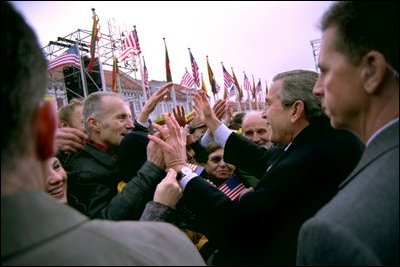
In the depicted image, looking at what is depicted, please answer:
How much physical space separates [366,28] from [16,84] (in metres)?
1.11

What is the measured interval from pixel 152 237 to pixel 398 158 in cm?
81

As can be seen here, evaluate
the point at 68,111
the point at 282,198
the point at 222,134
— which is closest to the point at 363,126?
the point at 282,198

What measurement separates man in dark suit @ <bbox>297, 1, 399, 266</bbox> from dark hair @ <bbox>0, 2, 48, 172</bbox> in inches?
34.3

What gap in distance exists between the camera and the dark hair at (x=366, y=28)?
1.20m

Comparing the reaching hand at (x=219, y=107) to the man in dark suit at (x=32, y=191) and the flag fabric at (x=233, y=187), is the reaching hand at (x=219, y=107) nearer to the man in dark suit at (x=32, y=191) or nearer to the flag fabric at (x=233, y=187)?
the flag fabric at (x=233, y=187)

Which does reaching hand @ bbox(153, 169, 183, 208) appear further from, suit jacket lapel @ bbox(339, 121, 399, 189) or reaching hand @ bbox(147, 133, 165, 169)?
suit jacket lapel @ bbox(339, 121, 399, 189)

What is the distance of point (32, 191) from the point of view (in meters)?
0.86

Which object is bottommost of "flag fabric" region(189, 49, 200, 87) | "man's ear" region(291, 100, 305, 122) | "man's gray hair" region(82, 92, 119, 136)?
"flag fabric" region(189, 49, 200, 87)

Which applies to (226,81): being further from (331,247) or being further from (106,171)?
(331,247)

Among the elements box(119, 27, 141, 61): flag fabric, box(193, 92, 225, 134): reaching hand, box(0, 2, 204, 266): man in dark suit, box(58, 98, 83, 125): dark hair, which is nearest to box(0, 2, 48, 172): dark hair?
box(0, 2, 204, 266): man in dark suit

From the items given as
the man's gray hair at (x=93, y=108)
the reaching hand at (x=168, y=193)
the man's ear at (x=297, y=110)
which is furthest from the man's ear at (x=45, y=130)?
the man's gray hair at (x=93, y=108)

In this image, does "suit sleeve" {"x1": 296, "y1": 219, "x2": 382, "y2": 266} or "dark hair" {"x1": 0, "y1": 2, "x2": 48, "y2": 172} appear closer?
"dark hair" {"x1": 0, "y1": 2, "x2": 48, "y2": 172}

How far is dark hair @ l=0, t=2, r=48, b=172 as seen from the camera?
83 centimetres

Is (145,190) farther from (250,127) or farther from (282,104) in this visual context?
(250,127)
